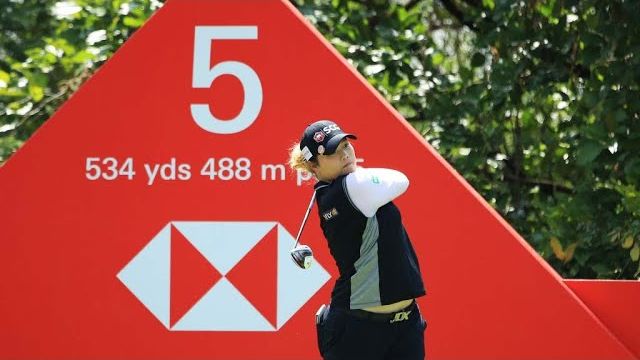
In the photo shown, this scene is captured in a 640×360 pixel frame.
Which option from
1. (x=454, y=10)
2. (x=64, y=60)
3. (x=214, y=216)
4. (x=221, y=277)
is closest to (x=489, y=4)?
(x=454, y=10)

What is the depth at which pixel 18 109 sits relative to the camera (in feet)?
29.1

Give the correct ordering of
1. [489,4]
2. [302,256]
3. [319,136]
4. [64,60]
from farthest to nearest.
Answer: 1. [489,4]
2. [64,60]
3. [302,256]
4. [319,136]

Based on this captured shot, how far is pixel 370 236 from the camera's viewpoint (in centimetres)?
421

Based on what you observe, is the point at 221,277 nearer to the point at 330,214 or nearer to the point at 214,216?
the point at 214,216

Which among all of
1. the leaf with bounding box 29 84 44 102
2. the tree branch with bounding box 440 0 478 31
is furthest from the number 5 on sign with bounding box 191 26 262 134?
the tree branch with bounding box 440 0 478 31

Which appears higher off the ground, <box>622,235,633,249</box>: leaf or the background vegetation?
the background vegetation

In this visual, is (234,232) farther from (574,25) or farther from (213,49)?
(574,25)

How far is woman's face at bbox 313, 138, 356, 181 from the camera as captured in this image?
4.29 m

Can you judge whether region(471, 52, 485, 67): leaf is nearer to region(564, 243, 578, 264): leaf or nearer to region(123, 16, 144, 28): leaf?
region(564, 243, 578, 264): leaf

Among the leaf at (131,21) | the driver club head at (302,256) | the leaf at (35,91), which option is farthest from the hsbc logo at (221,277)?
the leaf at (35,91)

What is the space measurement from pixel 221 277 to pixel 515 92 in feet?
12.1

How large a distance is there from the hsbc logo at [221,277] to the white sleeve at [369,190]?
1404 mm

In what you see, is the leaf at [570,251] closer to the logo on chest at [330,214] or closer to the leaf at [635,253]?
the leaf at [635,253]

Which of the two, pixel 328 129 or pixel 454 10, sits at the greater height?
pixel 454 10
